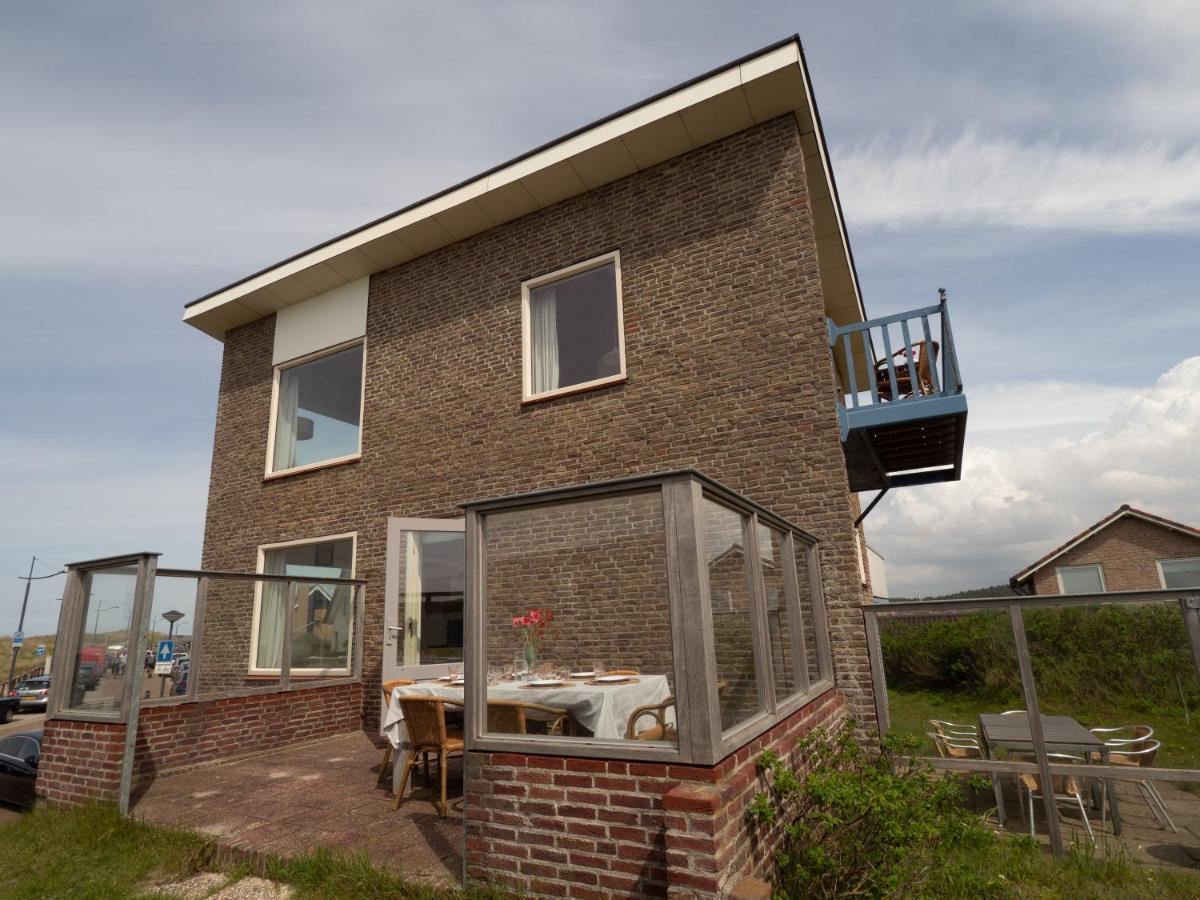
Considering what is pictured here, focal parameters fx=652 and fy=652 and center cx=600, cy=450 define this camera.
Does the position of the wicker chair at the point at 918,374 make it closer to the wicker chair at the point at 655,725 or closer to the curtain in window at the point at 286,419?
the wicker chair at the point at 655,725

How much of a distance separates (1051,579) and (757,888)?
82.0 feet

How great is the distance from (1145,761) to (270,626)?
849cm

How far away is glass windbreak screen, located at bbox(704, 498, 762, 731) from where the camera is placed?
2.98 metres

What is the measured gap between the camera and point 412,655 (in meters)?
6.81

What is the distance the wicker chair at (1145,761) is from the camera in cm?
417

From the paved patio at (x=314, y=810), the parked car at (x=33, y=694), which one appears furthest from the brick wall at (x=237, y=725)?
the parked car at (x=33, y=694)

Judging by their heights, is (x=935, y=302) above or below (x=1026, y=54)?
below

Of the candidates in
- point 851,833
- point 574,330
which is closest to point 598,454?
point 574,330

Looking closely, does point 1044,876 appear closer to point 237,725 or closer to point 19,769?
point 237,725

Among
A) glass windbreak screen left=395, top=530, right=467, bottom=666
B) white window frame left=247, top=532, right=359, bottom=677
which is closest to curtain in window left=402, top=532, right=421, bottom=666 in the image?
glass windbreak screen left=395, top=530, right=467, bottom=666

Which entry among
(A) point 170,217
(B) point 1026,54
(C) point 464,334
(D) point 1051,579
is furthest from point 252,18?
(D) point 1051,579

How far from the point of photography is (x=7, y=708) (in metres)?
19.6

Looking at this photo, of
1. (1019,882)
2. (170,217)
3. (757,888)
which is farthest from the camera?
(170,217)

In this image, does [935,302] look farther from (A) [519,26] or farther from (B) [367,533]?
(B) [367,533]
